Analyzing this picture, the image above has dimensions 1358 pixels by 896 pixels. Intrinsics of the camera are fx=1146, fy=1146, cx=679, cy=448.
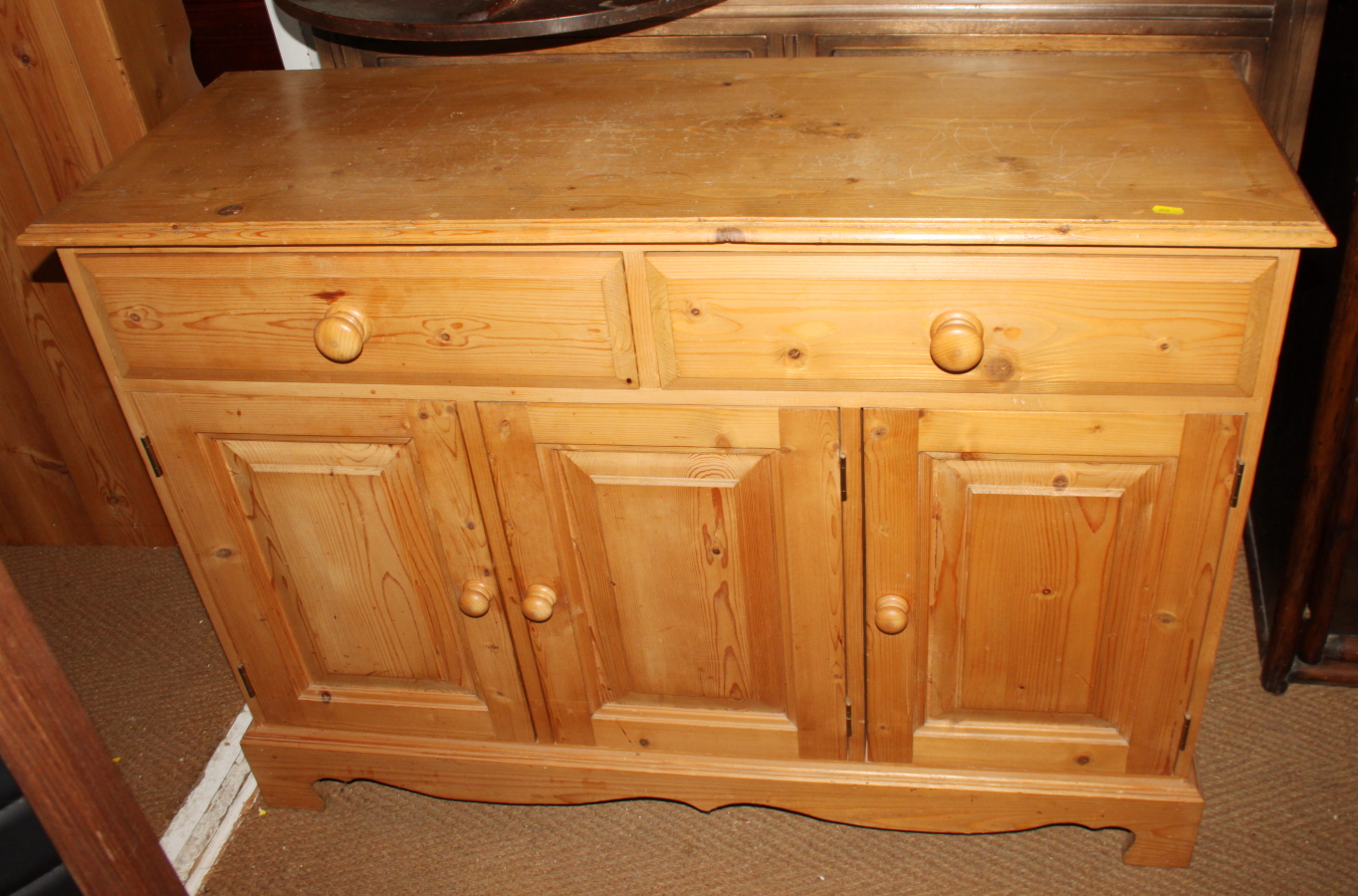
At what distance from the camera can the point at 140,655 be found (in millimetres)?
1864

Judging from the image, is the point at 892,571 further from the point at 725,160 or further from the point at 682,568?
the point at 725,160

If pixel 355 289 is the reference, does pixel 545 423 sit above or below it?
below

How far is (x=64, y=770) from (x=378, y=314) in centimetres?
55

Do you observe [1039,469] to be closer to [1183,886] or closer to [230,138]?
[1183,886]

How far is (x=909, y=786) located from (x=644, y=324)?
0.70 meters

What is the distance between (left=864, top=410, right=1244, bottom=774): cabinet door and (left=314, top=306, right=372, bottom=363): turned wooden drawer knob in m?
0.52

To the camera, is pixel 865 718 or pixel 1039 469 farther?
pixel 865 718

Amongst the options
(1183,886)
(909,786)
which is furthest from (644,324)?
(1183,886)

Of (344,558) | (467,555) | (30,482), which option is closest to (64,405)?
(30,482)

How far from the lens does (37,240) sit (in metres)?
1.14

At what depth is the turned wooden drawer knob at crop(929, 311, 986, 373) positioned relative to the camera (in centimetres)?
104

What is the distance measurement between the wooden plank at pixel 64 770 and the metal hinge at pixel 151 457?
59cm

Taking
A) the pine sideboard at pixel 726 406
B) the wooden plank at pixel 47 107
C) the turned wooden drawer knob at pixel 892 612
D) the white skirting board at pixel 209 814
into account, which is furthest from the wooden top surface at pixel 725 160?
the white skirting board at pixel 209 814

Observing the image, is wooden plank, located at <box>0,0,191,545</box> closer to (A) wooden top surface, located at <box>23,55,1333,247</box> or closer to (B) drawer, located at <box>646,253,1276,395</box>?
(A) wooden top surface, located at <box>23,55,1333,247</box>
